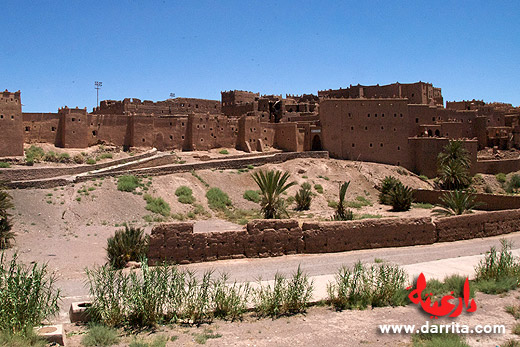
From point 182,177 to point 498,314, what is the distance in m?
21.2

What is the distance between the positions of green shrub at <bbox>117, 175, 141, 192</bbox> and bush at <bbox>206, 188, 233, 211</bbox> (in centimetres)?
387

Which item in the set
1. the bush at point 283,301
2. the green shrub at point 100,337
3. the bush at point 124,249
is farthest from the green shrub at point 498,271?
the bush at point 124,249

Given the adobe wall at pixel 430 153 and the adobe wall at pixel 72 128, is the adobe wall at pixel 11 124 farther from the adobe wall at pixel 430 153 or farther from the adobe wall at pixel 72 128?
the adobe wall at pixel 430 153

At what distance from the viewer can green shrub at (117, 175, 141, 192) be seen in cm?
2383

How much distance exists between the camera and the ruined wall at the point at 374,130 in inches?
1420

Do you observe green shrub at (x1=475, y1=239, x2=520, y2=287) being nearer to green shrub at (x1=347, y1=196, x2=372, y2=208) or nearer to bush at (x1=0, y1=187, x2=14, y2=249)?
bush at (x1=0, y1=187, x2=14, y2=249)

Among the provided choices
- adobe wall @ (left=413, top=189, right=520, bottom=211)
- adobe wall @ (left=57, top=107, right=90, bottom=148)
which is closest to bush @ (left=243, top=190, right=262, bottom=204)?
adobe wall @ (left=413, top=189, right=520, bottom=211)

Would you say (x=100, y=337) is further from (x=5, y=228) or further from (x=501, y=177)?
(x=501, y=177)

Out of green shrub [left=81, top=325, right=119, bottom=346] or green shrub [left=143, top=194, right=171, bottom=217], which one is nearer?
green shrub [left=81, top=325, right=119, bottom=346]

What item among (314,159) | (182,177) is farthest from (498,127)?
(182,177)

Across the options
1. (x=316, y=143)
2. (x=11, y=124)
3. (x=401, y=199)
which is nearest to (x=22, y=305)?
(x=401, y=199)

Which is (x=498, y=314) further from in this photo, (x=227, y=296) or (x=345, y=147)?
(x=345, y=147)

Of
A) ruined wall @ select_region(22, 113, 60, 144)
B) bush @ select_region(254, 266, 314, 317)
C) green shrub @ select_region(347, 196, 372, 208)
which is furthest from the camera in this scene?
ruined wall @ select_region(22, 113, 60, 144)

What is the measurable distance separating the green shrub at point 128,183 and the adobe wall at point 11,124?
669 cm
